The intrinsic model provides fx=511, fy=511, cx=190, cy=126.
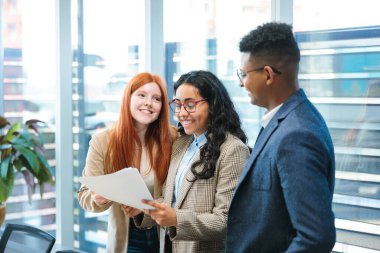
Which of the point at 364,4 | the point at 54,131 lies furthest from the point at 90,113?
the point at 364,4

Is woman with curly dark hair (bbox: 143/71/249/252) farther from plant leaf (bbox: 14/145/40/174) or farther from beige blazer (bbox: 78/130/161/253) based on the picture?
plant leaf (bbox: 14/145/40/174)

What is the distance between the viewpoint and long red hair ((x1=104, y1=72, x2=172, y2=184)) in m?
2.12

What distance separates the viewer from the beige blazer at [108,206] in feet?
6.88

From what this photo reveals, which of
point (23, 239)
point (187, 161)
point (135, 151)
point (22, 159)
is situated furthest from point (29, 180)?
point (187, 161)

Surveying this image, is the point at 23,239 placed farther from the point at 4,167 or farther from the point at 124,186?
the point at 4,167

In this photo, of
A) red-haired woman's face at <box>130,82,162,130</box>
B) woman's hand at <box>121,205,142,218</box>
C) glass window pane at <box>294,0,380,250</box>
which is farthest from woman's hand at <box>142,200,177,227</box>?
glass window pane at <box>294,0,380,250</box>

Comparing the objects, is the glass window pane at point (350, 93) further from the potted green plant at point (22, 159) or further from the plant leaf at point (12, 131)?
the plant leaf at point (12, 131)

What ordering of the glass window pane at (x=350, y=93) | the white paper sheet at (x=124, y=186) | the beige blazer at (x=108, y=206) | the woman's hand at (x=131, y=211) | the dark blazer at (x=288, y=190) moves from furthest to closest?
the glass window pane at (x=350, y=93)
the beige blazer at (x=108, y=206)
the woman's hand at (x=131, y=211)
the white paper sheet at (x=124, y=186)
the dark blazer at (x=288, y=190)

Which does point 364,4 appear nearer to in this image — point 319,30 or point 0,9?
point 319,30

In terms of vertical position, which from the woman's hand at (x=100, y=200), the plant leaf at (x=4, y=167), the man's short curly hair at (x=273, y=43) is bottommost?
the plant leaf at (x=4, y=167)

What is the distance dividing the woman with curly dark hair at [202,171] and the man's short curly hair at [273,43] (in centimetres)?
54

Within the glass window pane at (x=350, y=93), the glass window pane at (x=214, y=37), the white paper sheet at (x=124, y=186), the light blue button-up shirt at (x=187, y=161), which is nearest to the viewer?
the white paper sheet at (x=124, y=186)

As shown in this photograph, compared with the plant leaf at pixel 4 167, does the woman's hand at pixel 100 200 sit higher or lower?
higher

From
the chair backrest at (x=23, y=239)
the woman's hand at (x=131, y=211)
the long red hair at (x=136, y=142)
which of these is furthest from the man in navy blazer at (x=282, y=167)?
the chair backrest at (x=23, y=239)
